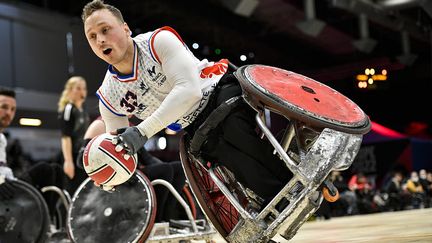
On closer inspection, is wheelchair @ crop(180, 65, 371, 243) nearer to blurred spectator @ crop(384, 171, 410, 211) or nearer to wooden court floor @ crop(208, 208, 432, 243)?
wooden court floor @ crop(208, 208, 432, 243)

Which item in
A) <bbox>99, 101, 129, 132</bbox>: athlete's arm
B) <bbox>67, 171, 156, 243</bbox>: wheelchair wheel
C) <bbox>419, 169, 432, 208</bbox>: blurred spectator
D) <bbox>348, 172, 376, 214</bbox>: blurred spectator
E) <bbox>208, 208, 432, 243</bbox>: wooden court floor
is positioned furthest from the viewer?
<bbox>419, 169, 432, 208</bbox>: blurred spectator

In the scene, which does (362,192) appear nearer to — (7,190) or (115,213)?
(115,213)

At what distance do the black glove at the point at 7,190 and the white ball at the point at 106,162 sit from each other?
5.93ft

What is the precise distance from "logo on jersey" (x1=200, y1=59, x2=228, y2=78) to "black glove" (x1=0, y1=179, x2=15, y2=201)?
78.0 inches

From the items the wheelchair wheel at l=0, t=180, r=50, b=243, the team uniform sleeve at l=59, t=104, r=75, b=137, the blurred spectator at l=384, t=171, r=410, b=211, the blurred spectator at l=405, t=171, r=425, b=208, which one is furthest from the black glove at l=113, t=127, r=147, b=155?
the blurred spectator at l=405, t=171, r=425, b=208

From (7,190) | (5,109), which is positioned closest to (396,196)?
(5,109)

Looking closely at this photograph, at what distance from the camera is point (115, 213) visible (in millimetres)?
3914

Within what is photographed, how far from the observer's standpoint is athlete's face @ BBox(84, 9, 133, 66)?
2.66 m

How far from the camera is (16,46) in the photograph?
12000mm

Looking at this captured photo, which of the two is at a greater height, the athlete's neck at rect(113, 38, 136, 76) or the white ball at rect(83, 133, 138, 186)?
the athlete's neck at rect(113, 38, 136, 76)

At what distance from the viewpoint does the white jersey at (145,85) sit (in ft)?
8.99

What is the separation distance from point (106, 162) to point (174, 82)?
46 centimetres

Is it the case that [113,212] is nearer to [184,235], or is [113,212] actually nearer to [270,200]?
[184,235]

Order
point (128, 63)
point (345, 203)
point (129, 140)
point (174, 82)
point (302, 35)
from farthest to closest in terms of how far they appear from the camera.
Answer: point (302, 35) → point (345, 203) → point (128, 63) → point (174, 82) → point (129, 140)
